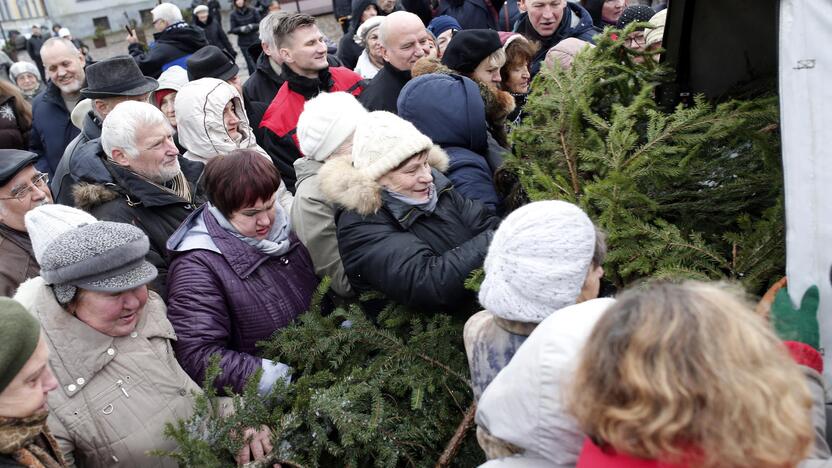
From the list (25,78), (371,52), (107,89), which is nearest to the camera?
(107,89)

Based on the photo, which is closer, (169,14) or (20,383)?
(20,383)

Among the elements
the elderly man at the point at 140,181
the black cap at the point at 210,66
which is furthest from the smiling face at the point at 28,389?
the black cap at the point at 210,66

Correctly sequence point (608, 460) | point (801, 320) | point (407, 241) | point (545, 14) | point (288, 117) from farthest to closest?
1. point (545, 14)
2. point (288, 117)
3. point (407, 241)
4. point (801, 320)
5. point (608, 460)

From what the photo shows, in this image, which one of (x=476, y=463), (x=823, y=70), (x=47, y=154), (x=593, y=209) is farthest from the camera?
(x=47, y=154)

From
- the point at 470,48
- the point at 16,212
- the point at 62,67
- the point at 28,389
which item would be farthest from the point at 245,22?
the point at 28,389

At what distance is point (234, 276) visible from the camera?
3170 mm

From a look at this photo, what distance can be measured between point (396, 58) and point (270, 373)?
310 centimetres

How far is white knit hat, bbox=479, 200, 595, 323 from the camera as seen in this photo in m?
2.01

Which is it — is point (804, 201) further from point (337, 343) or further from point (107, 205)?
point (107, 205)

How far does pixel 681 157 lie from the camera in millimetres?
3000

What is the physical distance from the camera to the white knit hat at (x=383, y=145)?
303 cm

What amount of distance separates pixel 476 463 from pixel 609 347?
1357 mm

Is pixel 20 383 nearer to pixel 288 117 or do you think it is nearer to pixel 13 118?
pixel 288 117

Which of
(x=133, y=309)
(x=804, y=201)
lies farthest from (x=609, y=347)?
(x=133, y=309)
